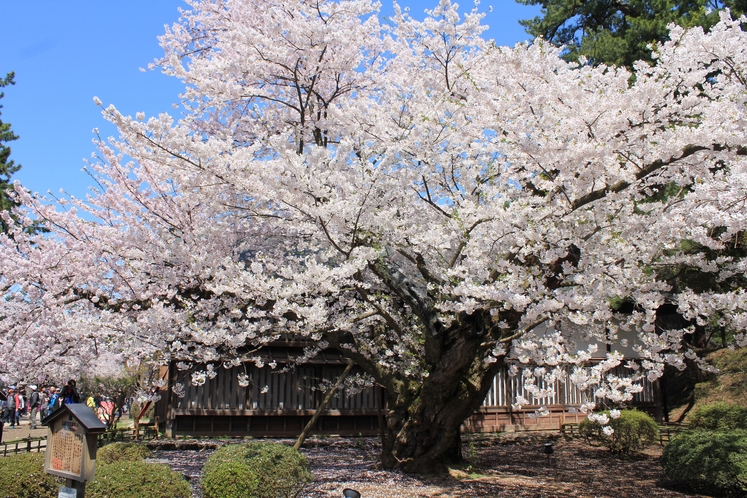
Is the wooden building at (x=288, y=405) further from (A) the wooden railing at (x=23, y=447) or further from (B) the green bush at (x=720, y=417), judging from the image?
(B) the green bush at (x=720, y=417)

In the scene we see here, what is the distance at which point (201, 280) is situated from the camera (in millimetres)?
8125

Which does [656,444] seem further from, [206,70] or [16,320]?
[16,320]

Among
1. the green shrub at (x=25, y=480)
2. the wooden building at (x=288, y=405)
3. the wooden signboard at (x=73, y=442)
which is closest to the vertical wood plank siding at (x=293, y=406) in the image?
the wooden building at (x=288, y=405)

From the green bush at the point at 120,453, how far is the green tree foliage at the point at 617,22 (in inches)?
432

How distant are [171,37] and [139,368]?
24.5ft

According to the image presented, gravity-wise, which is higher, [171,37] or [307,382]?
[171,37]

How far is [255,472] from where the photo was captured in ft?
18.4

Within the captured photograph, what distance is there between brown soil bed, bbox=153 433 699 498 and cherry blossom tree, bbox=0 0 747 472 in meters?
0.65

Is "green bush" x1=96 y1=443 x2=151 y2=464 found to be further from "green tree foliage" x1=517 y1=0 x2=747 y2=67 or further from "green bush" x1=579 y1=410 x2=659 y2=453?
"green tree foliage" x1=517 y1=0 x2=747 y2=67

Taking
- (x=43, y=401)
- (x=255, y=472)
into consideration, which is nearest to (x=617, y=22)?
(x=255, y=472)

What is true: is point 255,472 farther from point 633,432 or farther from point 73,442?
point 633,432

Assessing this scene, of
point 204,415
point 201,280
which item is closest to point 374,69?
point 201,280

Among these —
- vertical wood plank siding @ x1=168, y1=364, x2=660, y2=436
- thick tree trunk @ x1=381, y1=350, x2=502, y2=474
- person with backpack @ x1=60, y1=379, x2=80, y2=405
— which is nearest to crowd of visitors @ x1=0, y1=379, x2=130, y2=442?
person with backpack @ x1=60, y1=379, x2=80, y2=405

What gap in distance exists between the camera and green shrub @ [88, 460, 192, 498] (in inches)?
190
